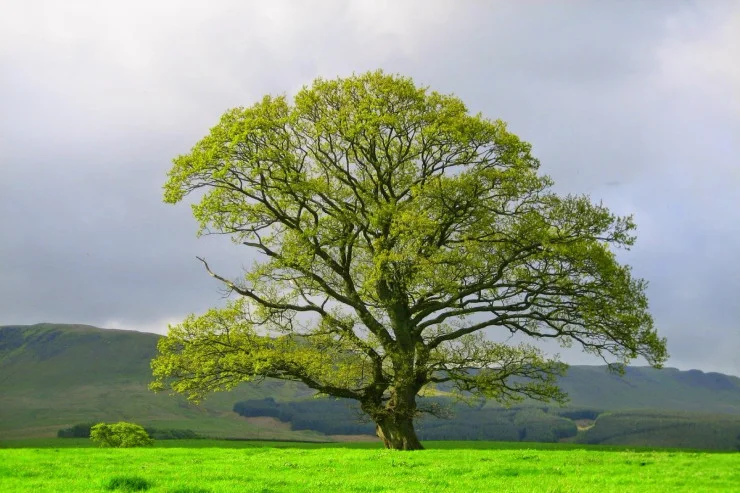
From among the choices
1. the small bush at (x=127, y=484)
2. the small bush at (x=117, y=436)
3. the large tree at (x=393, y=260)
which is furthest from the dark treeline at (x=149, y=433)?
the small bush at (x=127, y=484)

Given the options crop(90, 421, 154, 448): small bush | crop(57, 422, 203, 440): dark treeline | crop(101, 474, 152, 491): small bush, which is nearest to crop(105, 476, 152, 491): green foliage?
crop(101, 474, 152, 491): small bush

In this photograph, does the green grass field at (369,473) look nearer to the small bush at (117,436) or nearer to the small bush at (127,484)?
the small bush at (127,484)

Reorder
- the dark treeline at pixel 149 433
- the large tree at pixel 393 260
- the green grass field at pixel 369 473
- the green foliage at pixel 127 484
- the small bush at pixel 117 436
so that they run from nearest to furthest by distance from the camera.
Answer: the green foliage at pixel 127 484 → the green grass field at pixel 369 473 → the large tree at pixel 393 260 → the small bush at pixel 117 436 → the dark treeline at pixel 149 433

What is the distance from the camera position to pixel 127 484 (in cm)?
1588

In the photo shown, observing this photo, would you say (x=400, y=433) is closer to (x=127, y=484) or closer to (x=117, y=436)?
(x=127, y=484)

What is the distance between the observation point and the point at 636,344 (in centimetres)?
3164

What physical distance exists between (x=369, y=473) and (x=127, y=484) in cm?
708

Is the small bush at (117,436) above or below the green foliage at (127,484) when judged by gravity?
below

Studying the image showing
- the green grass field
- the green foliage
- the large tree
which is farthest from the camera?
the large tree

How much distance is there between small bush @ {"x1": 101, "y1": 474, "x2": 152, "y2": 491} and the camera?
51.0 feet

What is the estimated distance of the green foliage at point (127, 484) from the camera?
15.5 metres

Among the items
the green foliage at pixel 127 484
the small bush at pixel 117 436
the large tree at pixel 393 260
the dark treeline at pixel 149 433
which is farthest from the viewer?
the dark treeline at pixel 149 433

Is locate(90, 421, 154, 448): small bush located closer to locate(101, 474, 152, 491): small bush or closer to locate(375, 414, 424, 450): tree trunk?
locate(375, 414, 424, 450): tree trunk

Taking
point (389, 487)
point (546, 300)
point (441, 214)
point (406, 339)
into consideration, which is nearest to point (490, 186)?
point (441, 214)
